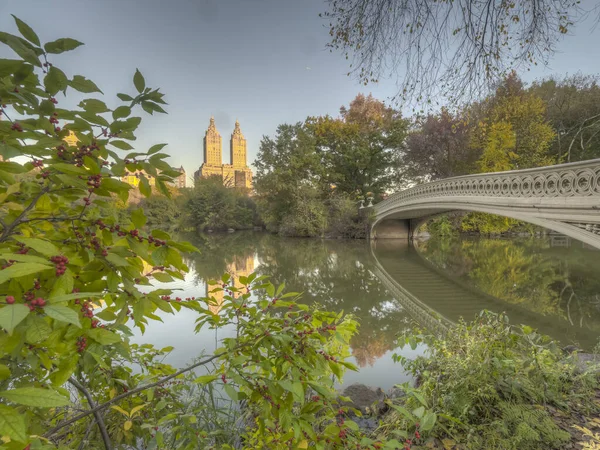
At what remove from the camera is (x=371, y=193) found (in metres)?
22.6

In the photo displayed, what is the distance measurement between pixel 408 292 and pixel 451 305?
1090 mm

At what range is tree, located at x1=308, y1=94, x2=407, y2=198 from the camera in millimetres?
22828

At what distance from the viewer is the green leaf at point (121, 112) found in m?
0.73

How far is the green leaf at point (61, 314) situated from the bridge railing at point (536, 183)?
6301mm

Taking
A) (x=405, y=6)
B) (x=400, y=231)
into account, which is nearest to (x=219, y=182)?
(x=400, y=231)

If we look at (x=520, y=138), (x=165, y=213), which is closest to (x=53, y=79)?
(x=520, y=138)

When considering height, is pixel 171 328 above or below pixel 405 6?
below

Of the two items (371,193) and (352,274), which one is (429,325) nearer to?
(352,274)

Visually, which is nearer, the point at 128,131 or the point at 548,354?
the point at 128,131

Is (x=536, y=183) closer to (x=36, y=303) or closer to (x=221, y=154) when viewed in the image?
(x=36, y=303)

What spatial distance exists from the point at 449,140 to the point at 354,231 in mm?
8448

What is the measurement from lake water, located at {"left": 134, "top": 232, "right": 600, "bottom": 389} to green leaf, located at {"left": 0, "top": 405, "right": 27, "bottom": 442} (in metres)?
2.12

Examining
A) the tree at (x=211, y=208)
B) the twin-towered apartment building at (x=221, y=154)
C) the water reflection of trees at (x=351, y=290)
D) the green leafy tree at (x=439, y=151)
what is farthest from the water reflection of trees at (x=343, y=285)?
the twin-towered apartment building at (x=221, y=154)

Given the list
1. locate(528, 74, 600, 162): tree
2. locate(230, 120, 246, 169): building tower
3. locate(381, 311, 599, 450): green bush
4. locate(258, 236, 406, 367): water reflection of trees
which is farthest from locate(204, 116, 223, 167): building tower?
locate(381, 311, 599, 450): green bush
